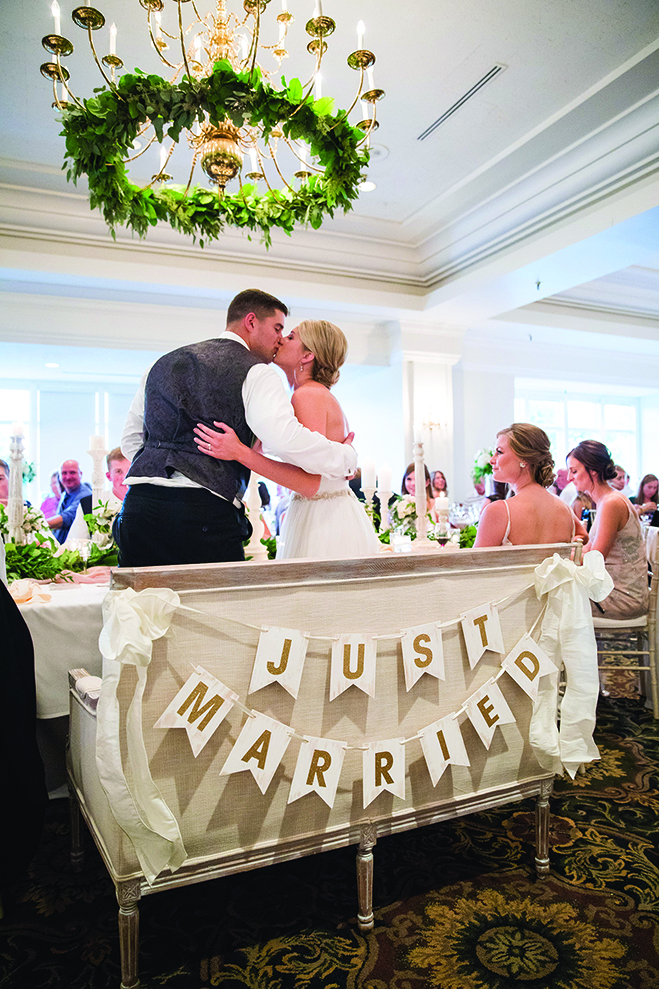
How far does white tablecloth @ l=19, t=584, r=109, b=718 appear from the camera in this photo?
2205 millimetres

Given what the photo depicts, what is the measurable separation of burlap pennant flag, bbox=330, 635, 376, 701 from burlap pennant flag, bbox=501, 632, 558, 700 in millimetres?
445

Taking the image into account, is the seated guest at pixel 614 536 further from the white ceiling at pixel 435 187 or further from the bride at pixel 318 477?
the white ceiling at pixel 435 187

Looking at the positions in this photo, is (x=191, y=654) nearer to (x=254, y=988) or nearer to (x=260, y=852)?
(x=260, y=852)

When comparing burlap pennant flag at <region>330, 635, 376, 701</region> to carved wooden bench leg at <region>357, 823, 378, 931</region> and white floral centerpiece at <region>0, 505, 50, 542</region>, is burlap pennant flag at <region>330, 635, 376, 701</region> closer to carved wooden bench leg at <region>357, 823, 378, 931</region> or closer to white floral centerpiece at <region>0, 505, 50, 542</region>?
carved wooden bench leg at <region>357, 823, 378, 931</region>

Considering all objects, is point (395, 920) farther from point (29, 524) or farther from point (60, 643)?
point (29, 524)

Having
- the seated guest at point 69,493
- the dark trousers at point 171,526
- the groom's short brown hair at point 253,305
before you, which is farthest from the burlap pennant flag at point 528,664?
the seated guest at point 69,493

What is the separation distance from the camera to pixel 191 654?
1.48m

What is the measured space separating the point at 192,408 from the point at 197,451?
5.1 inches

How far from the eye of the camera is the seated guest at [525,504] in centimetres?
283

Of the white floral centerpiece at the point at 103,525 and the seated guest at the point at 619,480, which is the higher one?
the seated guest at the point at 619,480

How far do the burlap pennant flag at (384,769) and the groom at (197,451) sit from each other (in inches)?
27.7

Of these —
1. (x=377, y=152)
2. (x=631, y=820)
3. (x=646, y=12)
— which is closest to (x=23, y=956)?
(x=631, y=820)

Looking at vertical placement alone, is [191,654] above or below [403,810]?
above

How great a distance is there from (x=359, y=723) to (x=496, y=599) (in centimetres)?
53
